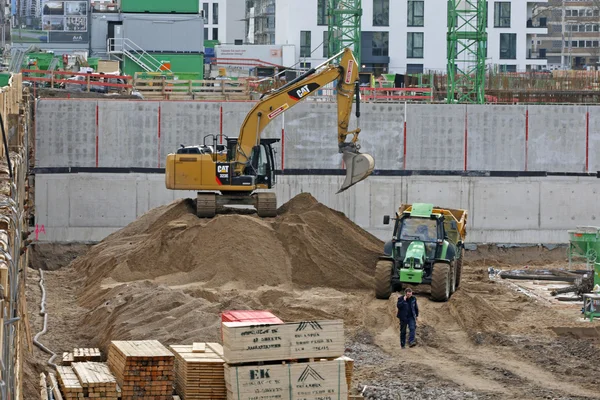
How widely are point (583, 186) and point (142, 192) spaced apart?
46.6 ft

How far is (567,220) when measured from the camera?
37594 millimetres

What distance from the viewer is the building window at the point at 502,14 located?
266 ft

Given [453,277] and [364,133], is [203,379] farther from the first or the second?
[364,133]

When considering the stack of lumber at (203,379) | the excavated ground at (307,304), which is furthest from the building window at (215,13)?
the stack of lumber at (203,379)

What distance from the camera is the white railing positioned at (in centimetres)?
6016

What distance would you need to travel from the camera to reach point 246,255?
2788 centimetres

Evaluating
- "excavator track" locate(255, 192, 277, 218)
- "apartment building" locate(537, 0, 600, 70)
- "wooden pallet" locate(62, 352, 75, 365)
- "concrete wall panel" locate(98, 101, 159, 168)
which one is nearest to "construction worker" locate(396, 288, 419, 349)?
"wooden pallet" locate(62, 352, 75, 365)

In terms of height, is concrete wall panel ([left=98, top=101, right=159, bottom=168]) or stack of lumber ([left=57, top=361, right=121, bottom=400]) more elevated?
concrete wall panel ([left=98, top=101, right=159, bottom=168])

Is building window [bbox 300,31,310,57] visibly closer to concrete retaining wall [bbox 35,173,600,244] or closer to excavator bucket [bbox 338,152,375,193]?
concrete retaining wall [bbox 35,173,600,244]

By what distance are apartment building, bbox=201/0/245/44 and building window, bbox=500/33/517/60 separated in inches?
1499

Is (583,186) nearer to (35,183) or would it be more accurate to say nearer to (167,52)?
(35,183)

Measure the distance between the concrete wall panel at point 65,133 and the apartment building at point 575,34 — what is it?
9948cm

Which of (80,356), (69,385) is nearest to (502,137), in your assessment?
(80,356)

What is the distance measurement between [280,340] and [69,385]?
2.96 metres
